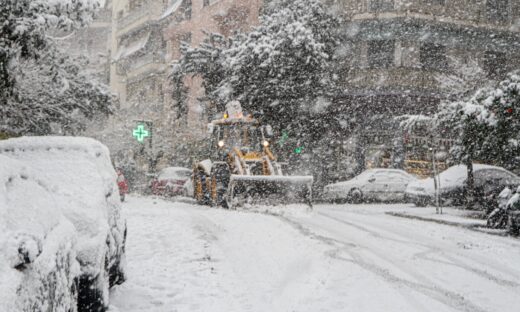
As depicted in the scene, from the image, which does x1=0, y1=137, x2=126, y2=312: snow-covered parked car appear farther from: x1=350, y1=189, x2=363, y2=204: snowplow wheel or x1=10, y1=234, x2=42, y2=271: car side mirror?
x1=350, y1=189, x2=363, y2=204: snowplow wheel

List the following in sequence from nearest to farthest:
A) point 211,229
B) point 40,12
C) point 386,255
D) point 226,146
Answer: point 386,255
point 40,12
point 211,229
point 226,146

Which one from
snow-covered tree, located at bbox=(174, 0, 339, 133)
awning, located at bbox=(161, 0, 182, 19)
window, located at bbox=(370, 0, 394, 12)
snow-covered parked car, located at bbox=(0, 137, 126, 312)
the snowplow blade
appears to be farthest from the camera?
awning, located at bbox=(161, 0, 182, 19)

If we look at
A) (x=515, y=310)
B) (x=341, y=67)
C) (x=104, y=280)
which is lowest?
(x=515, y=310)

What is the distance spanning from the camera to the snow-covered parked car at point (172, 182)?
22.2 m

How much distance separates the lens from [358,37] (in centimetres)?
2434

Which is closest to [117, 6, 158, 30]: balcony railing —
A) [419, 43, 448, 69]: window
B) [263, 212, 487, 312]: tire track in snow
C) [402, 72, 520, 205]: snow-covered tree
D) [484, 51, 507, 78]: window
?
[419, 43, 448, 69]: window

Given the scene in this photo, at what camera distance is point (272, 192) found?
14.3m

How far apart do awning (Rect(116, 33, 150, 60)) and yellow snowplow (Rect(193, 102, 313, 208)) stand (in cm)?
2465

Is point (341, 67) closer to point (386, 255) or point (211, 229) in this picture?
point (211, 229)

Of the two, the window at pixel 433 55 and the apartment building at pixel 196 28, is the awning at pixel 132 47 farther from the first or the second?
the window at pixel 433 55

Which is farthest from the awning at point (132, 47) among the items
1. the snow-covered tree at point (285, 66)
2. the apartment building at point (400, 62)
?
the apartment building at point (400, 62)

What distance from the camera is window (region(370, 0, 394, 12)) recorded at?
80.1ft

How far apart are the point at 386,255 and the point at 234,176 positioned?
6.47 m

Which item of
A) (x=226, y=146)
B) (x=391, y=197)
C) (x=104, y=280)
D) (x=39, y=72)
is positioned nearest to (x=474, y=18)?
(x=391, y=197)
